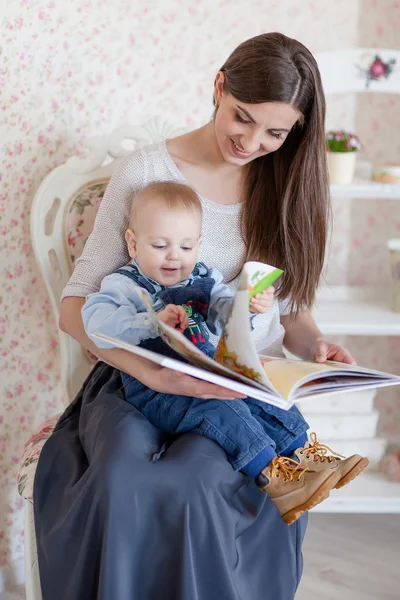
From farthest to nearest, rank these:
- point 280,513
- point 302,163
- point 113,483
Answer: point 302,163 → point 280,513 → point 113,483

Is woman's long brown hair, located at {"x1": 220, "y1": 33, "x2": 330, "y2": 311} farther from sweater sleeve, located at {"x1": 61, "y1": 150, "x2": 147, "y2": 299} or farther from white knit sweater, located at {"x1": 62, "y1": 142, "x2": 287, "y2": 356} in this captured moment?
sweater sleeve, located at {"x1": 61, "y1": 150, "x2": 147, "y2": 299}

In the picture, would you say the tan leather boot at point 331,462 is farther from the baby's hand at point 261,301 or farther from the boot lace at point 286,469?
the baby's hand at point 261,301

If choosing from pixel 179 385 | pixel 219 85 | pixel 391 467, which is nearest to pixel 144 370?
pixel 179 385

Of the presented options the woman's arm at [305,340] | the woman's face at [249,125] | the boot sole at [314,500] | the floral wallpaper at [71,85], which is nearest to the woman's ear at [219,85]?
the woman's face at [249,125]

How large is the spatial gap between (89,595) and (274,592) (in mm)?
324

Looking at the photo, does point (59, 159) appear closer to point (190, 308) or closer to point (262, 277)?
point (190, 308)

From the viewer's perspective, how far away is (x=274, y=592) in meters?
1.39

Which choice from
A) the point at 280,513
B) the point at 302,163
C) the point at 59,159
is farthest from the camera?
the point at 59,159

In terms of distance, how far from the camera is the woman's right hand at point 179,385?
1.29 m

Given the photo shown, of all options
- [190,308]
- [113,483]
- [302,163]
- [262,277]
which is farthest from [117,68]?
[113,483]

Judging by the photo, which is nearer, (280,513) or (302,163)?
(280,513)

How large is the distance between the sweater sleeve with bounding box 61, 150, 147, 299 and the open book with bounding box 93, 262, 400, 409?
38cm

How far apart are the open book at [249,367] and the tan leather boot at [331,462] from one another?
154mm

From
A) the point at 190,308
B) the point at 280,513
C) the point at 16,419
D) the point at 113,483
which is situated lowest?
the point at 16,419
